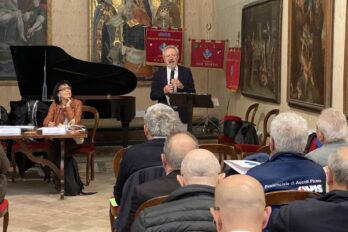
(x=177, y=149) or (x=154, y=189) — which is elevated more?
(x=177, y=149)

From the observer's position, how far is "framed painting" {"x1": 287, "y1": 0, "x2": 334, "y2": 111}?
7.12 meters

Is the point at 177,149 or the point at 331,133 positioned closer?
the point at 177,149

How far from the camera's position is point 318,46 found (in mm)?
7410

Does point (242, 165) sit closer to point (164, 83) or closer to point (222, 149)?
point (222, 149)

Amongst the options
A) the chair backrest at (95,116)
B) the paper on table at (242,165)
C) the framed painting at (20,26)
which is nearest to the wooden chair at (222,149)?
the paper on table at (242,165)

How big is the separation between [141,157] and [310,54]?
440 cm

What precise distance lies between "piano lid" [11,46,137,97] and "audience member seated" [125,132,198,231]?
6.55 m

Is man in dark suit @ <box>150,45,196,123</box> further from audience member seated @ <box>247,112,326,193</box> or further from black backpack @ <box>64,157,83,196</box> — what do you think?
audience member seated @ <box>247,112,326,193</box>

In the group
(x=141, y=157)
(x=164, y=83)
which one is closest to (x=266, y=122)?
(x=164, y=83)

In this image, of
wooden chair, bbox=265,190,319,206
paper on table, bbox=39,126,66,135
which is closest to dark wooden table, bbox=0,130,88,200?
→ paper on table, bbox=39,126,66,135

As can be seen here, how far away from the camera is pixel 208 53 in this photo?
11.6 metres

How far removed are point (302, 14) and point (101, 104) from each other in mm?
3657

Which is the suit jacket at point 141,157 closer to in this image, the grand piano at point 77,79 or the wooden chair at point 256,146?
the wooden chair at point 256,146

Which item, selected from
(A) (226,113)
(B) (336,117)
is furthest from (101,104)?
(B) (336,117)
